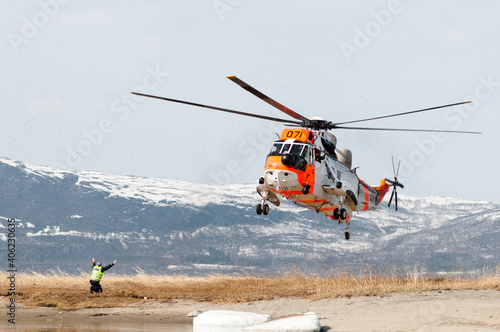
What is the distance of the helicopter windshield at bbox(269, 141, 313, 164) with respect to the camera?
1235 inches

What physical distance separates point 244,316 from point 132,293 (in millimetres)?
9386

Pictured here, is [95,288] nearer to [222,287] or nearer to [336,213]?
[222,287]

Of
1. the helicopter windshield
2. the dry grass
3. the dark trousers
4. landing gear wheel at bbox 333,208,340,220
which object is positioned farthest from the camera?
landing gear wheel at bbox 333,208,340,220

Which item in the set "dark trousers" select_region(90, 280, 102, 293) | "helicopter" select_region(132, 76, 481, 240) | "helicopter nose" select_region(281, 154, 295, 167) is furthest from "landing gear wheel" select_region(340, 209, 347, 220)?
"dark trousers" select_region(90, 280, 102, 293)

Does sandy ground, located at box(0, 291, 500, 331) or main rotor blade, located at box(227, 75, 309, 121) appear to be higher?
main rotor blade, located at box(227, 75, 309, 121)

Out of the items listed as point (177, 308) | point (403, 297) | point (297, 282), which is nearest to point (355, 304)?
point (403, 297)

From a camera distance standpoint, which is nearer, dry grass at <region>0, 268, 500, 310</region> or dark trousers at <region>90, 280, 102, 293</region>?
dry grass at <region>0, 268, 500, 310</region>

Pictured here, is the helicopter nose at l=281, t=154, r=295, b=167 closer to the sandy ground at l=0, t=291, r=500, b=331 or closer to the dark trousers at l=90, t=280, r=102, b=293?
the sandy ground at l=0, t=291, r=500, b=331

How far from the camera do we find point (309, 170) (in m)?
31.8

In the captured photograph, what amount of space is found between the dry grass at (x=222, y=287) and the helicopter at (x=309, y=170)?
3386mm

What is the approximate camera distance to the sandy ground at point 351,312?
2262cm

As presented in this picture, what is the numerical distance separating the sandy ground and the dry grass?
905mm

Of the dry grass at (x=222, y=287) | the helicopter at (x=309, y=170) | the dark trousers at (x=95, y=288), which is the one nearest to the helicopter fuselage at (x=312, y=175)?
the helicopter at (x=309, y=170)

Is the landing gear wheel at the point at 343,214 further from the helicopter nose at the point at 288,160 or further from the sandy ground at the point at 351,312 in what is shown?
the sandy ground at the point at 351,312
